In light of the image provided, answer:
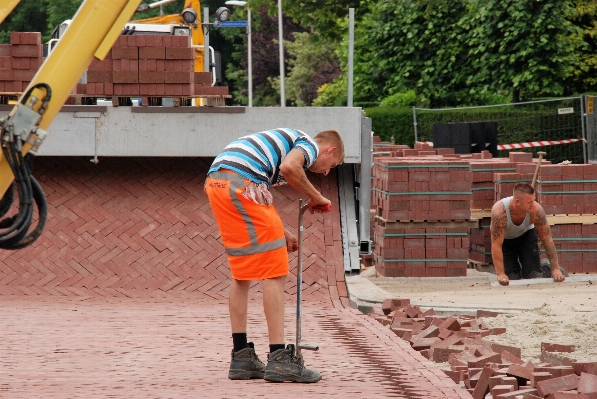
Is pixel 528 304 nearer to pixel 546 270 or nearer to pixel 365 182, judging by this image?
pixel 365 182

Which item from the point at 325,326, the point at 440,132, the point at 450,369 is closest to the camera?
the point at 450,369

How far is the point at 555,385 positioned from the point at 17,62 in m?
7.63

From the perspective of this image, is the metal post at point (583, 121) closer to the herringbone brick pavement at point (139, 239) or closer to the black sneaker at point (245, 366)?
the herringbone brick pavement at point (139, 239)

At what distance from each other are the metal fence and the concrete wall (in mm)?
16548

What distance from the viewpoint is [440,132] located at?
76.9 feet

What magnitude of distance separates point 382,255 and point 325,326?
5.17 meters

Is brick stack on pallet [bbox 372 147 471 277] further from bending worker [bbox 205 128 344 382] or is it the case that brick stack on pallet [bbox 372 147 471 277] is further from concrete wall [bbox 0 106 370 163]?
bending worker [bbox 205 128 344 382]

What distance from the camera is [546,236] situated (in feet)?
41.7

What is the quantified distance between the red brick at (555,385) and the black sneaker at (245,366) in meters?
1.58

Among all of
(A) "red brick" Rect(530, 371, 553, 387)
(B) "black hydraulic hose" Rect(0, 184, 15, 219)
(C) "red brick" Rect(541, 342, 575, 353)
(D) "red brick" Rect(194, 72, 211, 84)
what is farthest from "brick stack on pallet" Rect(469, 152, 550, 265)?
(B) "black hydraulic hose" Rect(0, 184, 15, 219)

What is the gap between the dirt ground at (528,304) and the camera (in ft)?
29.0

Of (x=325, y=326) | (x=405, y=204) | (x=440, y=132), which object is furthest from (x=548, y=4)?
(x=325, y=326)

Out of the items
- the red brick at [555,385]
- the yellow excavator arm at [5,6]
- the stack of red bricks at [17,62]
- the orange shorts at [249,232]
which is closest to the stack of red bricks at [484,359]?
the red brick at [555,385]

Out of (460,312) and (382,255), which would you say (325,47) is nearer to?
(382,255)
